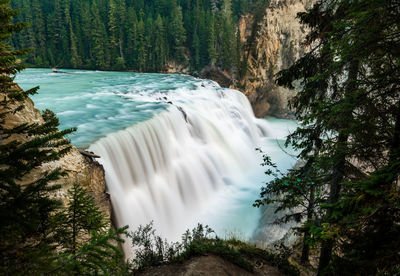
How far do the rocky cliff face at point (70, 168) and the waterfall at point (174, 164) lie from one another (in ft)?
5.41

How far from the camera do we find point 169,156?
1244 cm

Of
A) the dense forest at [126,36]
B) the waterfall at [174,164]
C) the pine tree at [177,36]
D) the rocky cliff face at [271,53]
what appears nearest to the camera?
the waterfall at [174,164]

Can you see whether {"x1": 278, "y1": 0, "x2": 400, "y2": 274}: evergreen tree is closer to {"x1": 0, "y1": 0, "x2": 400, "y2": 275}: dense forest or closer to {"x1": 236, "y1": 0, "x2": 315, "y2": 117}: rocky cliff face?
{"x1": 0, "y1": 0, "x2": 400, "y2": 275}: dense forest

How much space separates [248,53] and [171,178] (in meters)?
32.8

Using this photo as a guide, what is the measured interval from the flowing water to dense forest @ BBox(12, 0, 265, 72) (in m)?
26.5

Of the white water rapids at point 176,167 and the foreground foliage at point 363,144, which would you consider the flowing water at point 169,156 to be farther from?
the foreground foliage at point 363,144

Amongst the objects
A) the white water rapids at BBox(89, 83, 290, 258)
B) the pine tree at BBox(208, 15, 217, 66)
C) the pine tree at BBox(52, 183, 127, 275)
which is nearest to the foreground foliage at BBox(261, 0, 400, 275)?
the pine tree at BBox(52, 183, 127, 275)

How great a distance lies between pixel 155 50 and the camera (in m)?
47.0

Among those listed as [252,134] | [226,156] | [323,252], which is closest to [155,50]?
[252,134]

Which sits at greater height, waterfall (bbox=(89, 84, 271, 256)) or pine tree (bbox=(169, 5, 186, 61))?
pine tree (bbox=(169, 5, 186, 61))

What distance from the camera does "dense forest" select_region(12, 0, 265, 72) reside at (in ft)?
152

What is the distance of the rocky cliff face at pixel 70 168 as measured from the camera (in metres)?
4.03

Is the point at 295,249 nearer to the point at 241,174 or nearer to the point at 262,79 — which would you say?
the point at 241,174

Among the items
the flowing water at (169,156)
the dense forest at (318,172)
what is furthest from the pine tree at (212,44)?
the dense forest at (318,172)
